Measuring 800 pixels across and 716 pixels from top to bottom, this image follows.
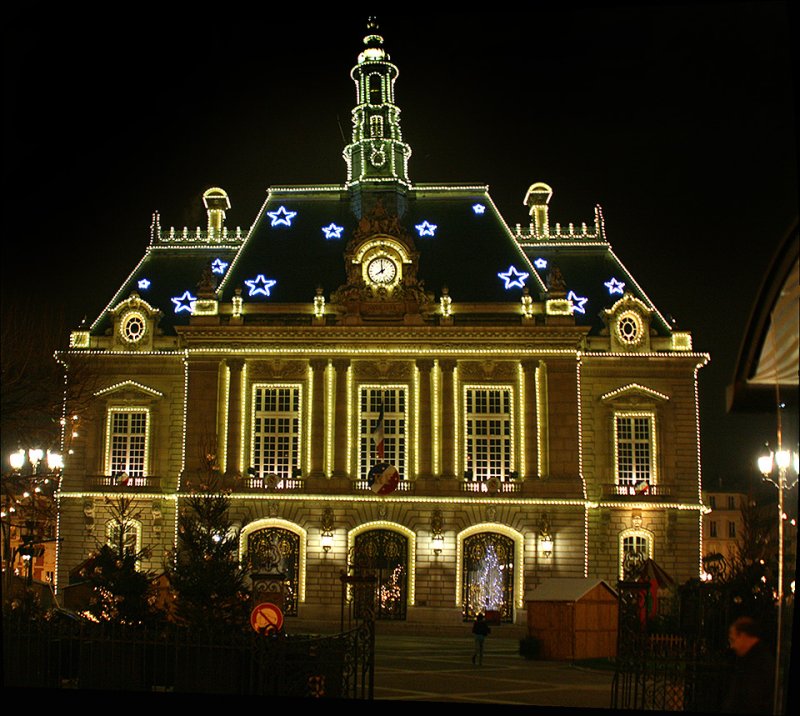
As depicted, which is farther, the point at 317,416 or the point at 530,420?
the point at 317,416

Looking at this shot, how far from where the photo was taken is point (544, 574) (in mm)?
43562

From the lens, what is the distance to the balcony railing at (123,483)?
45.8m

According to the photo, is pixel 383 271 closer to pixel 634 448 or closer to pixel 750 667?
pixel 634 448

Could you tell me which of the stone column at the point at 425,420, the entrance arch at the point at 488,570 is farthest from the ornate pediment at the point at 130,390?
the entrance arch at the point at 488,570

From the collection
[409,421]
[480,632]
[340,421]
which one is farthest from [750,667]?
[340,421]

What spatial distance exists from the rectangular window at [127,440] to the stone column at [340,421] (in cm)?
737

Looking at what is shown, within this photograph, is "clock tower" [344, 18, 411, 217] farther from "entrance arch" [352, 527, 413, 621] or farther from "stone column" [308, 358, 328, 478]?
"entrance arch" [352, 527, 413, 621]

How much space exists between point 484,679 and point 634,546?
20141 millimetres

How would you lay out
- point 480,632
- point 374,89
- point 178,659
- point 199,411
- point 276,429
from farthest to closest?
1. point 374,89
2. point 276,429
3. point 199,411
4. point 480,632
5. point 178,659

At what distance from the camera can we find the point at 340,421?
4547 centimetres

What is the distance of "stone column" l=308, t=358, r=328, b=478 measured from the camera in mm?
45156

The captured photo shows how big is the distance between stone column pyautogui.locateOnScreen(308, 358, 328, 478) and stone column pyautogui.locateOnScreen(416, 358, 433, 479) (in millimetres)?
3567

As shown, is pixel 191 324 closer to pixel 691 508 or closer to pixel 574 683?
pixel 691 508

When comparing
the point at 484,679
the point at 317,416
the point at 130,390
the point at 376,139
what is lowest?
the point at 484,679
